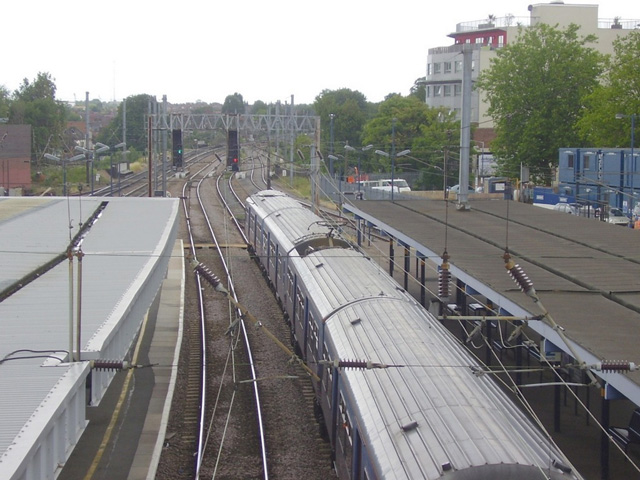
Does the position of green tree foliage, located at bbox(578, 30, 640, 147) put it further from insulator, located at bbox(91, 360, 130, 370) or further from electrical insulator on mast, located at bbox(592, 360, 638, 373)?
insulator, located at bbox(91, 360, 130, 370)

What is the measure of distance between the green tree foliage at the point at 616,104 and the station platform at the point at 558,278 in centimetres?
1687

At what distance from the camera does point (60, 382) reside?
866 cm

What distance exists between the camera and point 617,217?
33.7 metres

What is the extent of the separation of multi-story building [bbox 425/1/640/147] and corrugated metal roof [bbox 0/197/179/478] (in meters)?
45.7

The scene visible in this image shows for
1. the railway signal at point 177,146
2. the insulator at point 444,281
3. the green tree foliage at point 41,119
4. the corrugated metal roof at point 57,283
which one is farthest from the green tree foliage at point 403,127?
the insulator at point 444,281

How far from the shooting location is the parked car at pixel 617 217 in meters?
32.9

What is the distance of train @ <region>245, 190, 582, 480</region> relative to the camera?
259 inches

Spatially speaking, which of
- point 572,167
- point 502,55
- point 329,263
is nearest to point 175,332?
point 329,263

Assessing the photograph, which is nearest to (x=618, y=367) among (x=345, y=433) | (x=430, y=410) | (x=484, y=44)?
(x=430, y=410)

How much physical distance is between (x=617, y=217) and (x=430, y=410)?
2854 cm

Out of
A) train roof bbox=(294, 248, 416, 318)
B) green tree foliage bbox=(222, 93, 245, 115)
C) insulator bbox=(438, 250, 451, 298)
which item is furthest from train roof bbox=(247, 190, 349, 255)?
green tree foliage bbox=(222, 93, 245, 115)

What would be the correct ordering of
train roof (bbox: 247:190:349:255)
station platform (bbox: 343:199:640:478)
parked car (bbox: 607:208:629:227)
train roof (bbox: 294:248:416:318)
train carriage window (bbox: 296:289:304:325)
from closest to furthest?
station platform (bbox: 343:199:640:478) < train roof (bbox: 294:248:416:318) < train carriage window (bbox: 296:289:304:325) < train roof (bbox: 247:190:349:255) < parked car (bbox: 607:208:629:227)

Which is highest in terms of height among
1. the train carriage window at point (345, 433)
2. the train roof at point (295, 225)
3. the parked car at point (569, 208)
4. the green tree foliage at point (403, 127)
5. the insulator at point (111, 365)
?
the green tree foliage at point (403, 127)

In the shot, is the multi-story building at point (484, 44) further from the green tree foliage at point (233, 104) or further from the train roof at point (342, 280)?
the green tree foliage at point (233, 104)
